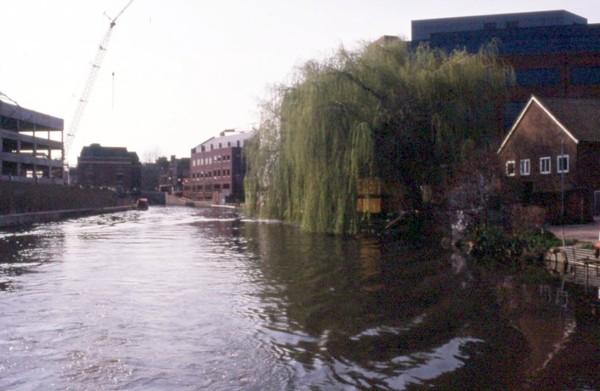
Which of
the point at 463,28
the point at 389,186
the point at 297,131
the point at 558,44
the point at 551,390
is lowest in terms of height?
the point at 551,390

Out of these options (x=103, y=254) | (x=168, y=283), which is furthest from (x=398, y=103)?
(x=168, y=283)

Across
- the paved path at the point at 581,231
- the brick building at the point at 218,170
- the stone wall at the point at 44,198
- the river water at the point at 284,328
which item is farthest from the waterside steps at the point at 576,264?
the brick building at the point at 218,170

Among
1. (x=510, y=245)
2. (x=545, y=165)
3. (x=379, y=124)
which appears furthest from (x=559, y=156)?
(x=510, y=245)

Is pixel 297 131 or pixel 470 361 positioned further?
pixel 297 131

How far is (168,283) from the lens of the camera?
59.5 feet

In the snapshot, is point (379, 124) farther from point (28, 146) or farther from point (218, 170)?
point (218, 170)

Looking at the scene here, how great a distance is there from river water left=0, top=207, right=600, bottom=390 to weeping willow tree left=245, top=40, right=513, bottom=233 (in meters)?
8.47

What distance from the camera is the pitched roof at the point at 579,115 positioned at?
34969mm

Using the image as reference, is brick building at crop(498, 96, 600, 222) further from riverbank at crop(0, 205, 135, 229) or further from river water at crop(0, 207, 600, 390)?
riverbank at crop(0, 205, 135, 229)

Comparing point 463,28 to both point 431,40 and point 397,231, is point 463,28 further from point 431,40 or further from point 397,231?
point 397,231

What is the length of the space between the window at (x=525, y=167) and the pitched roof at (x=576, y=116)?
255 cm

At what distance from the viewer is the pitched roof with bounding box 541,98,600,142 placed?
115 ft

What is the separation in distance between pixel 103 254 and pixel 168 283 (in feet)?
27.7

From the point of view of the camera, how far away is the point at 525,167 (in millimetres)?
39219
